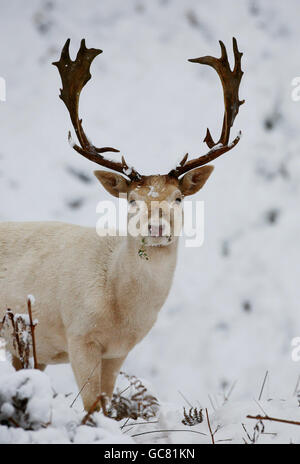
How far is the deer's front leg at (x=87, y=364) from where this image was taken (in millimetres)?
4145

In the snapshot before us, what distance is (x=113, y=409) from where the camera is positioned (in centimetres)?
346

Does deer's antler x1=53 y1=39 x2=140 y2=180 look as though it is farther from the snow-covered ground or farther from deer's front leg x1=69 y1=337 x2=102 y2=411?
the snow-covered ground

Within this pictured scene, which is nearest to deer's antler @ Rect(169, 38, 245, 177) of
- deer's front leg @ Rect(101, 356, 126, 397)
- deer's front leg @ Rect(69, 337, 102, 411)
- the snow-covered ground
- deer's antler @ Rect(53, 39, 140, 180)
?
deer's antler @ Rect(53, 39, 140, 180)

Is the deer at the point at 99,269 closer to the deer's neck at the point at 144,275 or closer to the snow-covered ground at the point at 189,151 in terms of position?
the deer's neck at the point at 144,275

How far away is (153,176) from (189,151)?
6.16 m

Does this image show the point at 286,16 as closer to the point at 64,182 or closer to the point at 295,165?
the point at 295,165

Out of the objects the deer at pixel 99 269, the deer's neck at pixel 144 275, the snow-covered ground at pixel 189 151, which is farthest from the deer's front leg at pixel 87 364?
the snow-covered ground at pixel 189 151

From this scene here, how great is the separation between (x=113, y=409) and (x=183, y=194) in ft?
5.42

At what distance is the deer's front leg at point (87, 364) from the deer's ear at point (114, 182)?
1084 millimetres

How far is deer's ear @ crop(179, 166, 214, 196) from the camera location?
4449 millimetres

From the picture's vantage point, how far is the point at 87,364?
4.16 meters

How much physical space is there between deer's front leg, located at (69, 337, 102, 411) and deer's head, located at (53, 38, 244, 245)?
805mm

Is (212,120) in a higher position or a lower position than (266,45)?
lower
